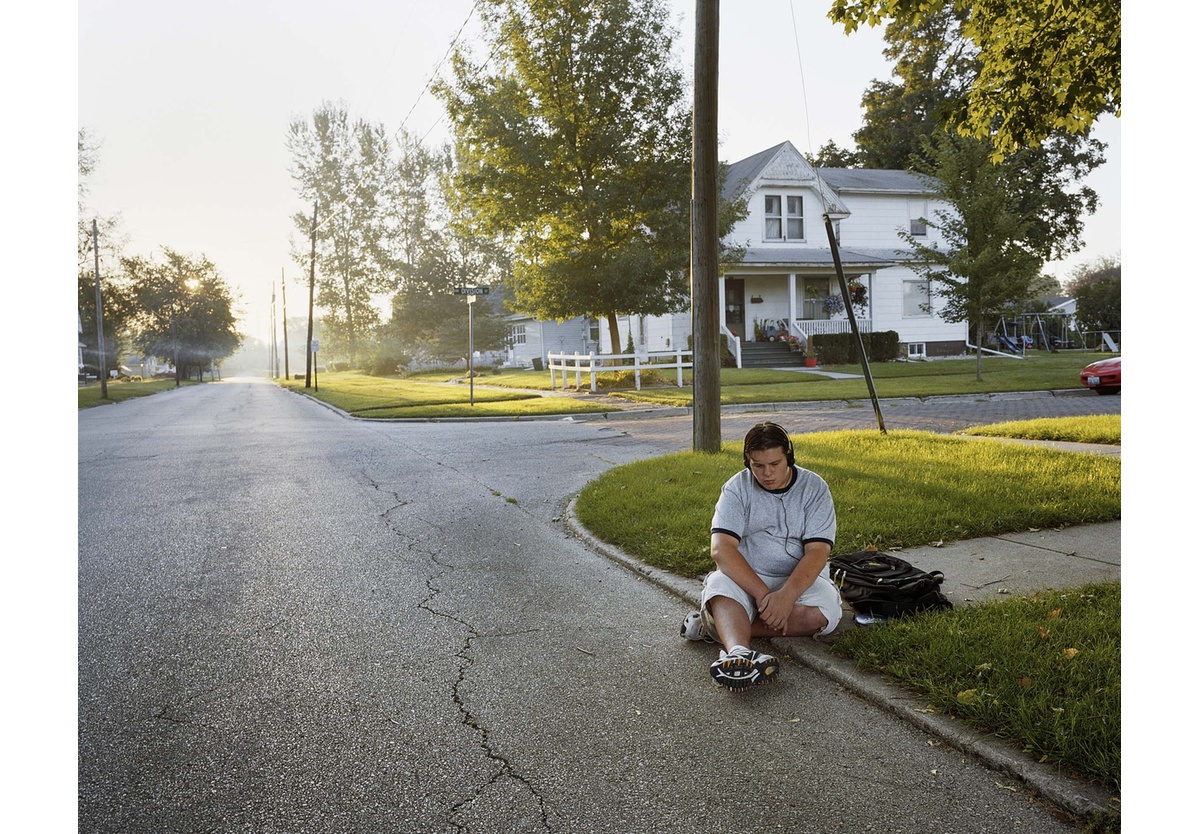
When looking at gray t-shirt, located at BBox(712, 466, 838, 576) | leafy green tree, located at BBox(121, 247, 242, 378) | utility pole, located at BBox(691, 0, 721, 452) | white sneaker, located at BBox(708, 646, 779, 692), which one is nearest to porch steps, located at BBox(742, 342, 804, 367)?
utility pole, located at BBox(691, 0, 721, 452)

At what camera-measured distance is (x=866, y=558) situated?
5215mm

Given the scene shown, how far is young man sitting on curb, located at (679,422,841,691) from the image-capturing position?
438 centimetres

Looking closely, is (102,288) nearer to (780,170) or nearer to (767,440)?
(780,170)

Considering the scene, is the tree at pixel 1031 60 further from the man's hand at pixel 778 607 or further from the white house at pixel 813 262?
the white house at pixel 813 262

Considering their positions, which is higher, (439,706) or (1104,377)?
(1104,377)

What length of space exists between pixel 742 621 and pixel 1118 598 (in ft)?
7.14

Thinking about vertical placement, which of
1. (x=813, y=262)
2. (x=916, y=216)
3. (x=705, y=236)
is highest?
(x=916, y=216)

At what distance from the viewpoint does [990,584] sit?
527 cm

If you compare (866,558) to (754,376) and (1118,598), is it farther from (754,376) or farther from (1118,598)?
(754,376)

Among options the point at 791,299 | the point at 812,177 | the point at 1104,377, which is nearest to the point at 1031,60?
the point at 1104,377

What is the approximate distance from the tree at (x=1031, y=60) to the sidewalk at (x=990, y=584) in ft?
14.7

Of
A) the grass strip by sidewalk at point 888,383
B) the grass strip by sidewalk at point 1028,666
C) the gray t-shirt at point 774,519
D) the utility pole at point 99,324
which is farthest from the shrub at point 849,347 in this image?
the gray t-shirt at point 774,519

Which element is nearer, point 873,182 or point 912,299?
point 912,299

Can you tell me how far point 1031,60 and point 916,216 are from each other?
33.5m
